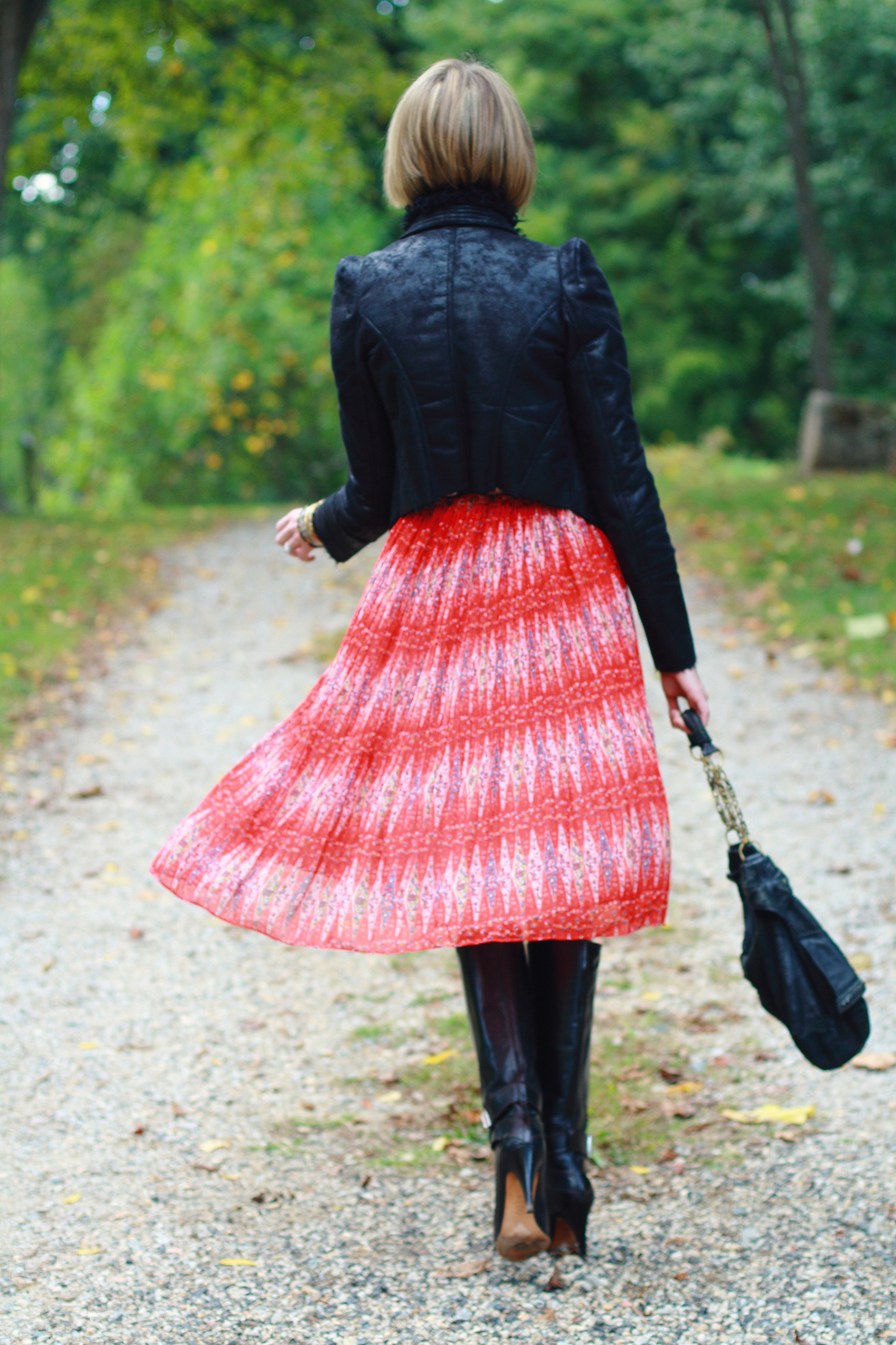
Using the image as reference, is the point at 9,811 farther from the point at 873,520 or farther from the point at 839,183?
the point at 839,183

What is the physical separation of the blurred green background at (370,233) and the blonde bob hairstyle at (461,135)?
456cm

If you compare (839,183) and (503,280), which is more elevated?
(839,183)

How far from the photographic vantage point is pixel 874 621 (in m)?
6.88

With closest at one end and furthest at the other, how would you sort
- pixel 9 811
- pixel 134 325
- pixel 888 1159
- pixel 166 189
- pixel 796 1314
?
pixel 796 1314
pixel 888 1159
pixel 9 811
pixel 166 189
pixel 134 325

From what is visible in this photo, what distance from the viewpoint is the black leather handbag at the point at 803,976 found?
209 centimetres

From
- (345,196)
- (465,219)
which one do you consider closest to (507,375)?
(465,219)

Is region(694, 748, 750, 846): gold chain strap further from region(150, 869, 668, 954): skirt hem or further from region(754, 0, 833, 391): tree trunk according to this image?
region(754, 0, 833, 391): tree trunk

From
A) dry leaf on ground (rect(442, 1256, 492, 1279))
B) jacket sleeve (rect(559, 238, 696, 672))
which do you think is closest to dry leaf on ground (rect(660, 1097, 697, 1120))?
dry leaf on ground (rect(442, 1256, 492, 1279))

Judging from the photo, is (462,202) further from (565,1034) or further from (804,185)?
(804,185)

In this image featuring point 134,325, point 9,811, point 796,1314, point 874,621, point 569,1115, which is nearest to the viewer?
point 796,1314

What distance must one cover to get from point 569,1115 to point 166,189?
14.2 metres

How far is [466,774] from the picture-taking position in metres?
2.15

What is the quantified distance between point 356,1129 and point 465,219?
195 cm

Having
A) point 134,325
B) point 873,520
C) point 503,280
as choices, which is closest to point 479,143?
point 503,280
